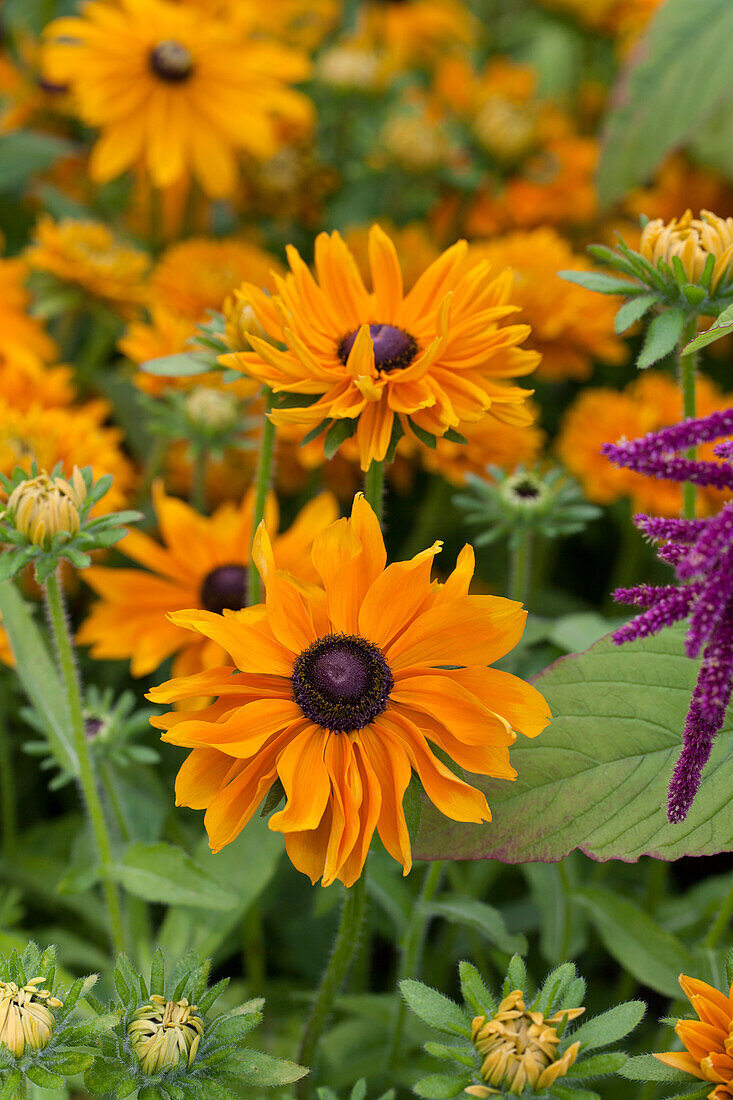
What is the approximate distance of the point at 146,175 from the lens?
1.48 metres

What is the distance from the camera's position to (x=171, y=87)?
1.36 metres

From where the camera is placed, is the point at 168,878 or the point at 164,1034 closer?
the point at 164,1034

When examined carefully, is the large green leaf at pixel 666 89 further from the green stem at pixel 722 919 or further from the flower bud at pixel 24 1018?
the flower bud at pixel 24 1018

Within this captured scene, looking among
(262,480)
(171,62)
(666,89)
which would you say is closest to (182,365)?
(262,480)

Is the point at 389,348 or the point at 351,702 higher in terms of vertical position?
the point at 389,348

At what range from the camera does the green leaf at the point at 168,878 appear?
0.70 m

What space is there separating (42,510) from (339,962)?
1.08 feet

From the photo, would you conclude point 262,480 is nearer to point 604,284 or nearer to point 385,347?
point 385,347

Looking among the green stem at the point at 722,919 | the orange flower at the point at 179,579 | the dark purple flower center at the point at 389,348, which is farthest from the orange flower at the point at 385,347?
the green stem at the point at 722,919

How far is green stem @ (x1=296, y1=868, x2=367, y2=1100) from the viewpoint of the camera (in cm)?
63

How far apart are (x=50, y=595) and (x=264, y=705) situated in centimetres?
17

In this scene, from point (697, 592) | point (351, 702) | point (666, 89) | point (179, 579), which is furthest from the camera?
point (666, 89)

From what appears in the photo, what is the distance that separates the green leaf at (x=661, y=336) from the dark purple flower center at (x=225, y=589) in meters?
0.43

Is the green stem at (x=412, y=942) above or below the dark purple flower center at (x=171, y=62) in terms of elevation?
below
